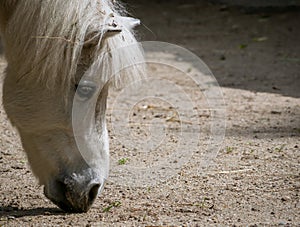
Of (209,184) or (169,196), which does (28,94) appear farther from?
(209,184)

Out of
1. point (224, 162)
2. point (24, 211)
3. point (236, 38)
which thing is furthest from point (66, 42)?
point (236, 38)

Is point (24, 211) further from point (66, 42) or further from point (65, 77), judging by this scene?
point (66, 42)

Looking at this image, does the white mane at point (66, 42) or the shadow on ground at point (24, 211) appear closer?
the white mane at point (66, 42)

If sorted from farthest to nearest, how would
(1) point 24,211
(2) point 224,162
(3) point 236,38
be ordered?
(3) point 236,38, (2) point 224,162, (1) point 24,211

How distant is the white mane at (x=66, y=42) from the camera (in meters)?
3.03

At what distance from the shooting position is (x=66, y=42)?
3.02 meters

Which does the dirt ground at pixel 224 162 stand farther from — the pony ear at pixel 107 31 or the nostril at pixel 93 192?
the pony ear at pixel 107 31

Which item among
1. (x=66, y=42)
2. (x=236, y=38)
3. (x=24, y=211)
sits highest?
(x=66, y=42)

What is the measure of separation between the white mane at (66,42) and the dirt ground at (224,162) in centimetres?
55

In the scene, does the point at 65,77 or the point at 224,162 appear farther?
the point at 224,162

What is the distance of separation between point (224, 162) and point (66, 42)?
4.92 feet

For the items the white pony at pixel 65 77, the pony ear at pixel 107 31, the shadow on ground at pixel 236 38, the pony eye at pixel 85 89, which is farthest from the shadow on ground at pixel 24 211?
the shadow on ground at pixel 236 38

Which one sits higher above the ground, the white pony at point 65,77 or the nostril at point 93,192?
the white pony at point 65,77

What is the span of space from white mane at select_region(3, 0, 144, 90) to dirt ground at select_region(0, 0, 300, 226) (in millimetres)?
554
